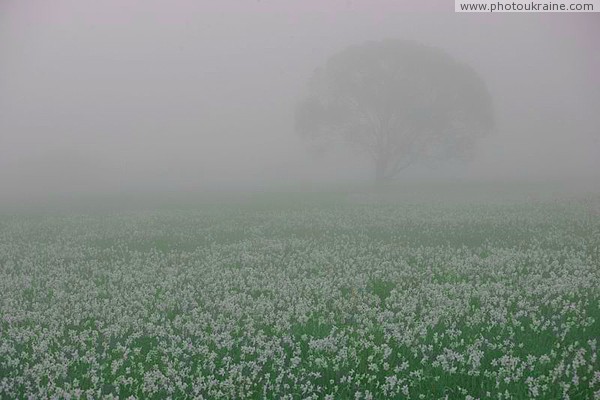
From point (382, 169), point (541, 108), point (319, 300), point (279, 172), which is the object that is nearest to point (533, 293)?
point (319, 300)

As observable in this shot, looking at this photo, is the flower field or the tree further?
the tree

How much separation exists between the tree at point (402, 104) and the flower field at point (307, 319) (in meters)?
28.3

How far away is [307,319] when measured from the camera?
24.3ft

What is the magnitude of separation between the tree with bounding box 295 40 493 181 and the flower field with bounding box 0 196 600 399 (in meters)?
28.3

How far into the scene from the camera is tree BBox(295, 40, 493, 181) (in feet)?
139

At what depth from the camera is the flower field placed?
546 centimetres

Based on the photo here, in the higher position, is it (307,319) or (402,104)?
(402,104)

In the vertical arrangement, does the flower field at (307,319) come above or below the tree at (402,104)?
below

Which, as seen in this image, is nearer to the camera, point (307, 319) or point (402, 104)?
point (307, 319)

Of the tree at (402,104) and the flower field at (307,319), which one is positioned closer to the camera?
the flower field at (307,319)

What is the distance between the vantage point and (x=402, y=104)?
4222 cm

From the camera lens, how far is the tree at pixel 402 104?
4244 centimetres

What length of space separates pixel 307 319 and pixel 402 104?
36.9m

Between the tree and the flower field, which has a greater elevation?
the tree
